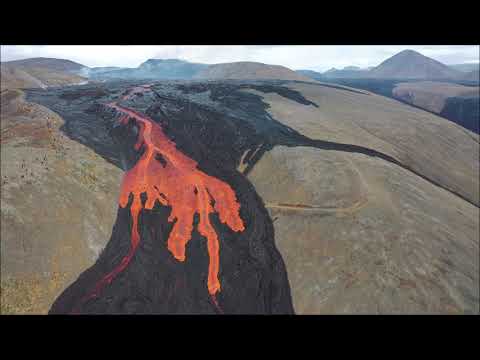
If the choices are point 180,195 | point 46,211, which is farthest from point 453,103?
point 46,211

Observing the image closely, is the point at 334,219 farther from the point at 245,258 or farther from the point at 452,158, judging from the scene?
the point at 452,158

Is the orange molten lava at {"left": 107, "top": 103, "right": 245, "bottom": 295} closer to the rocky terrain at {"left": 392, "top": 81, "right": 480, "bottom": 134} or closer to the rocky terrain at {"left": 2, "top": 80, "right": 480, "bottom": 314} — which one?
the rocky terrain at {"left": 2, "top": 80, "right": 480, "bottom": 314}

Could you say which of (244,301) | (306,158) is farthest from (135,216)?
(306,158)

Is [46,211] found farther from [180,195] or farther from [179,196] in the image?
[180,195]

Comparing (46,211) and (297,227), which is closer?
(46,211)

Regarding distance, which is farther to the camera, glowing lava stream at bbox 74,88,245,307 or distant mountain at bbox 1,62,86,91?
distant mountain at bbox 1,62,86,91

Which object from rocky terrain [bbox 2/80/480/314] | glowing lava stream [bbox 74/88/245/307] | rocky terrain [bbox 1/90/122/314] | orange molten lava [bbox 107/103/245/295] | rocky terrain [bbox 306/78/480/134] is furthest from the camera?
rocky terrain [bbox 306/78/480/134]

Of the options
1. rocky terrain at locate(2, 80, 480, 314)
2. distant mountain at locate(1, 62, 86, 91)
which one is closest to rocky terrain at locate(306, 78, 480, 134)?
rocky terrain at locate(2, 80, 480, 314)

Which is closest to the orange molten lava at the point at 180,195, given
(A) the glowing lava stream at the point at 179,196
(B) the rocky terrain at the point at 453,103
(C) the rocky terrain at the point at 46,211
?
(A) the glowing lava stream at the point at 179,196
